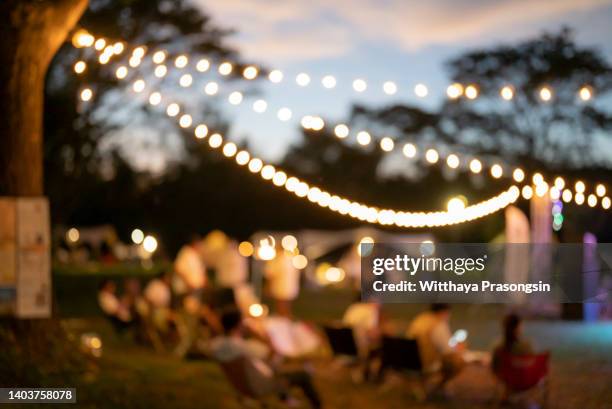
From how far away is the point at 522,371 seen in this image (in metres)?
8.88

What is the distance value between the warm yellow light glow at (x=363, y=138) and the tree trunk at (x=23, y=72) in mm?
2901

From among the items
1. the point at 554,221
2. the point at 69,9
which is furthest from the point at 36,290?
the point at 554,221

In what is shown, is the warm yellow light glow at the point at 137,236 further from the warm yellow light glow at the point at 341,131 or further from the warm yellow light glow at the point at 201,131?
the warm yellow light glow at the point at 341,131

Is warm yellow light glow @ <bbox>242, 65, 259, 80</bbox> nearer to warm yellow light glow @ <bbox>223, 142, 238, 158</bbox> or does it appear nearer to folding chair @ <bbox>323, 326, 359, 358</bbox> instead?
warm yellow light glow @ <bbox>223, 142, 238, 158</bbox>

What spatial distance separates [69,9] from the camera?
28.9ft

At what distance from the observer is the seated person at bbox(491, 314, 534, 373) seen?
357 inches

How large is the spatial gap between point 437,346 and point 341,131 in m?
2.46

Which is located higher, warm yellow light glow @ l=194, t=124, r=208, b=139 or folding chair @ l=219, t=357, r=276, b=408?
warm yellow light glow @ l=194, t=124, r=208, b=139

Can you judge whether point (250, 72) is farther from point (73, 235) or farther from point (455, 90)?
point (73, 235)

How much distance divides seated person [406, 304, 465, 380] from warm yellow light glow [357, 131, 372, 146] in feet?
6.43

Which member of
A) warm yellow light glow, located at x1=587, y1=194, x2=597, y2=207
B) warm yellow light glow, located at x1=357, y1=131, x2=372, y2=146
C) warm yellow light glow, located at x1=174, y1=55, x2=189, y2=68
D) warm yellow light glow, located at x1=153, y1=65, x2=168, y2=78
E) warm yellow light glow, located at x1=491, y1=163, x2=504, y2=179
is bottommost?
warm yellow light glow, located at x1=587, y1=194, x2=597, y2=207

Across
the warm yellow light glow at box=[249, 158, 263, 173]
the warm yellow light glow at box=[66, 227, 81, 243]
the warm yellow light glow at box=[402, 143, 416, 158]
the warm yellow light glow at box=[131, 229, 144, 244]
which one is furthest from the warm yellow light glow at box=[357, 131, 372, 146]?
the warm yellow light glow at box=[131, 229, 144, 244]

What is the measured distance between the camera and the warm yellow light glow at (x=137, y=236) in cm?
4916

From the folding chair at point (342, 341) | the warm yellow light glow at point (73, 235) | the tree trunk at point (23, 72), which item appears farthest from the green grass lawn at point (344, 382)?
the warm yellow light glow at point (73, 235)
